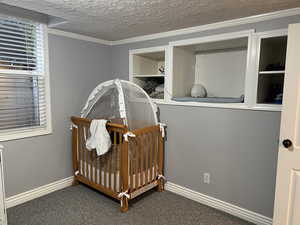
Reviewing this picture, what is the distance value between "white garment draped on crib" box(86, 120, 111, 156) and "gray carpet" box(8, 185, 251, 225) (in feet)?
2.29

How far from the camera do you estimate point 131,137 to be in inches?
92.4

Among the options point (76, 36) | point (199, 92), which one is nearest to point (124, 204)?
point (199, 92)

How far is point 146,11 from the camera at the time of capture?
199cm

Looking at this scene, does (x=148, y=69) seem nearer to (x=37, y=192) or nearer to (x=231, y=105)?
(x=231, y=105)

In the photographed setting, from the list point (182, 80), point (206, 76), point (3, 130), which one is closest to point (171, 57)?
point (182, 80)

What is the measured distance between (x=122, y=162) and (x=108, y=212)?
2.03 ft

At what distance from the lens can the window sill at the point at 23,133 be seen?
2.36 metres

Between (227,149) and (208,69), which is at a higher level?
(208,69)

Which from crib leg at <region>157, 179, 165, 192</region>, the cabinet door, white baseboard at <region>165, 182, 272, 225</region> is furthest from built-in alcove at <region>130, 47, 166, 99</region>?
the cabinet door

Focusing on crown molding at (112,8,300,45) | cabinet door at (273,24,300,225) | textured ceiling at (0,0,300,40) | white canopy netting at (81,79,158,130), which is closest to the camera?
cabinet door at (273,24,300,225)

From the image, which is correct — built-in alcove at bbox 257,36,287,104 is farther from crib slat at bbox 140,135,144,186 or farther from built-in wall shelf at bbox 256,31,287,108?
crib slat at bbox 140,135,144,186

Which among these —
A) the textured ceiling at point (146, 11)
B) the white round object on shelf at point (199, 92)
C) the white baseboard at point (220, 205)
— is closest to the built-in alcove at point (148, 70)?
the white round object on shelf at point (199, 92)

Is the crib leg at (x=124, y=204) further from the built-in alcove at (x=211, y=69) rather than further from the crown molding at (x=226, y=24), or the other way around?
the crown molding at (x=226, y=24)

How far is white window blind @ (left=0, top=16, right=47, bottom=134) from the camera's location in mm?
2336
